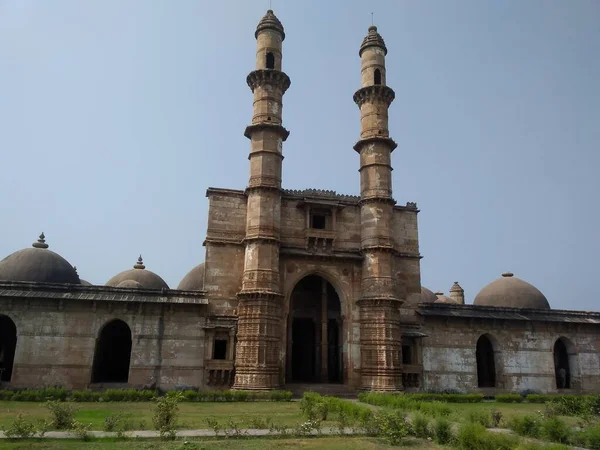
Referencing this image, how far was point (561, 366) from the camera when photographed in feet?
Answer: 102

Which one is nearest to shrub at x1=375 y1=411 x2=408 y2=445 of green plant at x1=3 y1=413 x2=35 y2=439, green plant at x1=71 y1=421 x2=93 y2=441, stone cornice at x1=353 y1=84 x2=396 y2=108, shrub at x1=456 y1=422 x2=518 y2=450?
shrub at x1=456 y1=422 x2=518 y2=450

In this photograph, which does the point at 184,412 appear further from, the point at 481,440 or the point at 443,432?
the point at 481,440

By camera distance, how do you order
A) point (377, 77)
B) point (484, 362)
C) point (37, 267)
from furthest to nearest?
1. point (484, 362)
2. point (377, 77)
3. point (37, 267)

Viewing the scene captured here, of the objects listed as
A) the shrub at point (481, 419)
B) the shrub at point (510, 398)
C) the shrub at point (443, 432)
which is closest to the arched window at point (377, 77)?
the shrub at point (510, 398)

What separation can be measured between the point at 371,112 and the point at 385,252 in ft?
27.3

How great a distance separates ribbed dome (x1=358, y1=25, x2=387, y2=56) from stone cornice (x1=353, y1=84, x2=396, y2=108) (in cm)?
285

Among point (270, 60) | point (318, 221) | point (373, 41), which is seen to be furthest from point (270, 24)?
point (318, 221)

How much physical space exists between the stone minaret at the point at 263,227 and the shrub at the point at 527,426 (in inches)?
512

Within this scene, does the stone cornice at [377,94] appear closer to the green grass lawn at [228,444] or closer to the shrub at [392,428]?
the shrub at [392,428]

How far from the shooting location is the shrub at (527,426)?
39.2 feet

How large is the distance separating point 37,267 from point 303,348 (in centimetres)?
1557

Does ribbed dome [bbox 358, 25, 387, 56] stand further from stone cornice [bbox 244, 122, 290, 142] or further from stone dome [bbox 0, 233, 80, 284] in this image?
stone dome [bbox 0, 233, 80, 284]

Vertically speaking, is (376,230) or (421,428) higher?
(376,230)

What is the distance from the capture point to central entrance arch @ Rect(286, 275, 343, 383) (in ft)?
91.0
